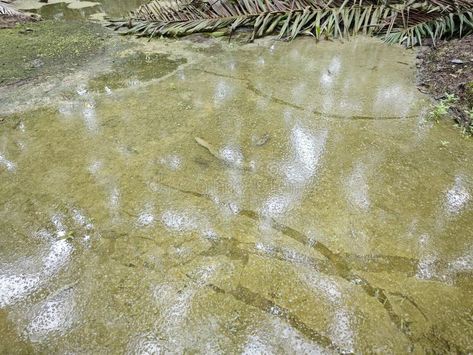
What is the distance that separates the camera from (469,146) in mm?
2248

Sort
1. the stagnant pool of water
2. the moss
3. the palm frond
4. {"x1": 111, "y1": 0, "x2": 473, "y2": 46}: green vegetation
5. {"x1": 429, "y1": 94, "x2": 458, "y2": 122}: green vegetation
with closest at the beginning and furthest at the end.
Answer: {"x1": 429, "y1": 94, "x2": 458, "y2": 122}: green vegetation < the moss < {"x1": 111, "y1": 0, "x2": 473, "y2": 46}: green vegetation < the palm frond < the stagnant pool of water

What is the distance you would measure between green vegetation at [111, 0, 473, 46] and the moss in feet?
1.71

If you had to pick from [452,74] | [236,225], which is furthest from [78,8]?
[236,225]

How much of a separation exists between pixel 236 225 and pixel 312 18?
3.53 m

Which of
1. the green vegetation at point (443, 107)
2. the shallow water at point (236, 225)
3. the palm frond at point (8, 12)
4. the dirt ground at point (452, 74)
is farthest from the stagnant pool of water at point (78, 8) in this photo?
the green vegetation at point (443, 107)

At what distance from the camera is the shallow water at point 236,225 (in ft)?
4.33

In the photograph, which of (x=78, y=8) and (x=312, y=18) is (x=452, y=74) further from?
(x=78, y=8)

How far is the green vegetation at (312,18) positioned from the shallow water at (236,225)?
1.55 m

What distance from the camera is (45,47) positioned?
4043mm

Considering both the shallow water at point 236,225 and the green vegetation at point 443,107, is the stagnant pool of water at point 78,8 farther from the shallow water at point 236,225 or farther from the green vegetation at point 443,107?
the green vegetation at point 443,107

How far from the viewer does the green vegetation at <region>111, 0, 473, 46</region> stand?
151 inches

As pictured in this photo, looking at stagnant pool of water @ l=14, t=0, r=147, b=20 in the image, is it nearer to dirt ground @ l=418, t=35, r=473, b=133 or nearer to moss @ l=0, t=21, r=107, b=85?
moss @ l=0, t=21, r=107, b=85

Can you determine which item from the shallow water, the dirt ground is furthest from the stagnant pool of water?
the dirt ground

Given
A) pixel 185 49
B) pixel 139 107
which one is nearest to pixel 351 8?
pixel 185 49
